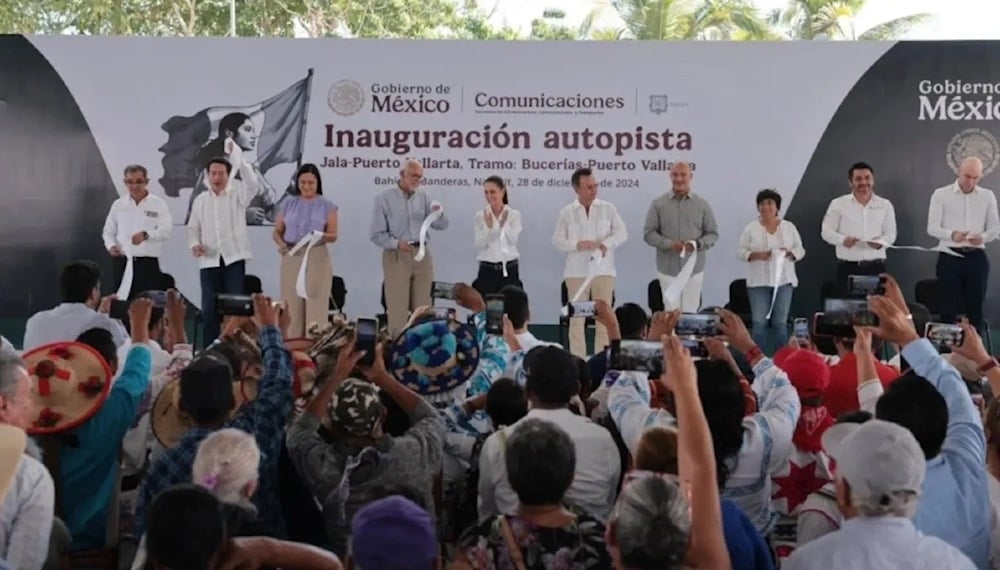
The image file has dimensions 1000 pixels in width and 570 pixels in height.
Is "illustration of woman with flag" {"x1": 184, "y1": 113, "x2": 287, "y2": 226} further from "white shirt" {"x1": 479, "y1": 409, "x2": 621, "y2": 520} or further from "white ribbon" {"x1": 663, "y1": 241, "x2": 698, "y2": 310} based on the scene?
"white shirt" {"x1": 479, "y1": 409, "x2": 621, "y2": 520}

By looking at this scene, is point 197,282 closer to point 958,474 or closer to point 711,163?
point 711,163

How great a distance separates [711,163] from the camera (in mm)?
9344

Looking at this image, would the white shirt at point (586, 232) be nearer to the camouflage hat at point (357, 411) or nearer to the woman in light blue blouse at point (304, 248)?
the woman in light blue blouse at point (304, 248)

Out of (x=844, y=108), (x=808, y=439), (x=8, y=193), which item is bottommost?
(x=808, y=439)

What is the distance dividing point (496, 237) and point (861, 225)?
2.76 meters

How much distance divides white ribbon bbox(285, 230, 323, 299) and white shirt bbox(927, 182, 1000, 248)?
4569 mm

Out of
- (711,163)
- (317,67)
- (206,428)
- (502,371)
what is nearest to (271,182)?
(317,67)

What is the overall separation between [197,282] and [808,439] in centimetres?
694

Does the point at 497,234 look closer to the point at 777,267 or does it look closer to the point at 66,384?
the point at 777,267

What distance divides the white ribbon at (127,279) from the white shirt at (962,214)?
599 cm

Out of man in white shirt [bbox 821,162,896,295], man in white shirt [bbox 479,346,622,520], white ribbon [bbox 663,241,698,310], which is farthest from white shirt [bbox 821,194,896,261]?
man in white shirt [bbox 479,346,622,520]

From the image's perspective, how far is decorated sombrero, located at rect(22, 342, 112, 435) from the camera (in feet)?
10.3

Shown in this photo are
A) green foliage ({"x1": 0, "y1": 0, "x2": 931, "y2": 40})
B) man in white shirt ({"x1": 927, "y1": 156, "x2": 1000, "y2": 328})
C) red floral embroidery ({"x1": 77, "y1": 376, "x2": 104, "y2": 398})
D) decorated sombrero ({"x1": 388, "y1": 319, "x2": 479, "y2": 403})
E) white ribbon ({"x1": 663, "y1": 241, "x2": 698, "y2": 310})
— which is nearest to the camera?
red floral embroidery ({"x1": 77, "y1": 376, "x2": 104, "y2": 398})

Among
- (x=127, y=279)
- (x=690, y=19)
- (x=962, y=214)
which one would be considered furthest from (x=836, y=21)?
(x=127, y=279)
